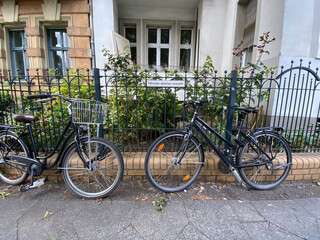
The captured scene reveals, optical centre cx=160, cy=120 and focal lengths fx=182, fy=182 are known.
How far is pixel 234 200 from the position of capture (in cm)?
220

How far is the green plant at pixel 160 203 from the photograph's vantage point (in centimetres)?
202

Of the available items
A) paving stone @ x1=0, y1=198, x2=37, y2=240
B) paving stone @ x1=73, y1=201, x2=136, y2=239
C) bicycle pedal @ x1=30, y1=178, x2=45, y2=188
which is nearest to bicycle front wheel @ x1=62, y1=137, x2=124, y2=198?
paving stone @ x1=73, y1=201, x2=136, y2=239

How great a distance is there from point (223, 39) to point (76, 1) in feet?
16.1

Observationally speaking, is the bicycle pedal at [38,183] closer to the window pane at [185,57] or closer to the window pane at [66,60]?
the window pane at [66,60]

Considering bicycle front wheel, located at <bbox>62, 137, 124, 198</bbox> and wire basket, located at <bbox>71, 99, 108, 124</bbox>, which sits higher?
wire basket, located at <bbox>71, 99, 108, 124</bbox>

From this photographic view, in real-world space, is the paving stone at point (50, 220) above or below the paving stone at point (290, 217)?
below

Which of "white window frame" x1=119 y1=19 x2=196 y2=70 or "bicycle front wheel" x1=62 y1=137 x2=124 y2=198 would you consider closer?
"bicycle front wheel" x1=62 y1=137 x2=124 y2=198

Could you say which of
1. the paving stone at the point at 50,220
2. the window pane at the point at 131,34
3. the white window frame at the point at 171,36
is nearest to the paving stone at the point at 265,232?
the paving stone at the point at 50,220

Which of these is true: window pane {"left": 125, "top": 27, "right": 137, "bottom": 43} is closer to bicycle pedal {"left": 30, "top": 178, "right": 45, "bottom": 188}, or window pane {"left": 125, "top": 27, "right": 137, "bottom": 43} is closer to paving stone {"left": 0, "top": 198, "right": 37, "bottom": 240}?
bicycle pedal {"left": 30, "top": 178, "right": 45, "bottom": 188}

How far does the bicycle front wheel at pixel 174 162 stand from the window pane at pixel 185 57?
5.84 metres

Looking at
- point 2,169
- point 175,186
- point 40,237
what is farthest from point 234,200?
point 2,169

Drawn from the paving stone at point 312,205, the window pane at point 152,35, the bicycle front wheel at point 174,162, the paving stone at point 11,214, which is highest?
the window pane at point 152,35

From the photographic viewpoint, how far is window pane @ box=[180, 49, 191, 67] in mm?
7668

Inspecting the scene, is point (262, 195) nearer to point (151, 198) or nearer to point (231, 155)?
point (231, 155)
